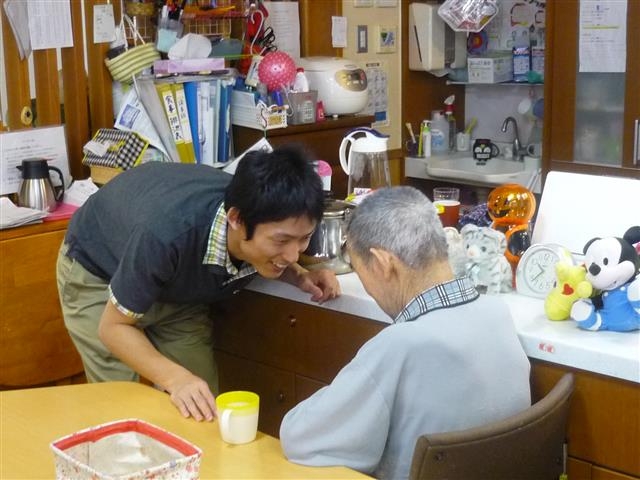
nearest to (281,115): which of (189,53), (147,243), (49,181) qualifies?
(189,53)

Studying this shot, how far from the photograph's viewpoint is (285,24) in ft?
13.8

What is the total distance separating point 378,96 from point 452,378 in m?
3.28

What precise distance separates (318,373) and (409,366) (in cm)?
80

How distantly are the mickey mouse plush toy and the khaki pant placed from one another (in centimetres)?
100

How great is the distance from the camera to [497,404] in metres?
1.63

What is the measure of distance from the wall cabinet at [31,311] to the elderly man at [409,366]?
5.54ft

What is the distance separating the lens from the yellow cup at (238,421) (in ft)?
5.45

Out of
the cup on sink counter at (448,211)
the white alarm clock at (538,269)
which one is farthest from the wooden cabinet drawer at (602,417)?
the cup on sink counter at (448,211)

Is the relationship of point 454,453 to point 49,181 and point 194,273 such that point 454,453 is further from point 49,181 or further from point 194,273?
point 49,181

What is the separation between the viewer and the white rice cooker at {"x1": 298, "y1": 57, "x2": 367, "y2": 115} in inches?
158

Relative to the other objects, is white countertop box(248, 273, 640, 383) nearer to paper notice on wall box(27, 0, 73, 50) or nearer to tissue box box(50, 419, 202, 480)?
tissue box box(50, 419, 202, 480)

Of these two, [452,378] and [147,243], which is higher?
[147,243]

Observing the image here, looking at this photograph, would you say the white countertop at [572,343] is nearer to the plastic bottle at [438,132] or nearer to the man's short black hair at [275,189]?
the man's short black hair at [275,189]

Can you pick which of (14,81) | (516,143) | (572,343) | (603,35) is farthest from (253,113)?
(572,343)
